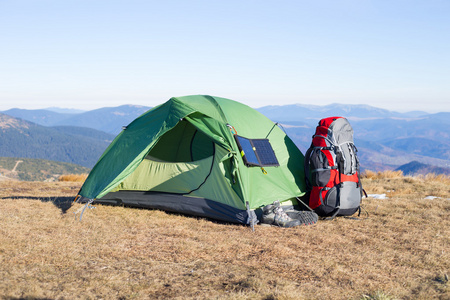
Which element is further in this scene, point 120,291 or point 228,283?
point 228,283

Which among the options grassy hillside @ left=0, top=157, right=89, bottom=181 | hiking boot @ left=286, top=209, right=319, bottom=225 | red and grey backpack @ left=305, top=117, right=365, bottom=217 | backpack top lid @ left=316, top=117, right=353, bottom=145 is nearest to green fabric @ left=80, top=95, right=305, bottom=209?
hiking boot @ left=286, top=209, right=319, bottom=225

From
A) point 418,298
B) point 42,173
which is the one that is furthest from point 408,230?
point 42,173

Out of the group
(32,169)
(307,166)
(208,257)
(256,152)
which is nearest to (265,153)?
(256,152)

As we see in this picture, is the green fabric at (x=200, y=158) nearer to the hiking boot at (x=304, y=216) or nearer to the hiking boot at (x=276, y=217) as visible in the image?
the hiking boot at (x=276, y=217)

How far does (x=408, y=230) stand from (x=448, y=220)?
1655 millimetres

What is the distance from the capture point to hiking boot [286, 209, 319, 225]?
9.02 meters

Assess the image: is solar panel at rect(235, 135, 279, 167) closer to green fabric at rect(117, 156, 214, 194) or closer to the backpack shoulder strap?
the backpack shoulder strap

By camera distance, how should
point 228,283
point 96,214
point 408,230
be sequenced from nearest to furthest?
point 228,283 < point 408,230 < point 96,214

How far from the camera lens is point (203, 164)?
991cm

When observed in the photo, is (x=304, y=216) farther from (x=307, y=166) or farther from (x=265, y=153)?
(x=265, y=153)

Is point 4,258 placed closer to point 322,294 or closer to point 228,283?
point 228,283

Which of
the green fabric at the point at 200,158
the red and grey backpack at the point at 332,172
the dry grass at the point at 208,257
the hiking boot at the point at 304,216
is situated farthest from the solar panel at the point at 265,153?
the dry grass at the point at 208,257

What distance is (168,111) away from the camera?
393 inches

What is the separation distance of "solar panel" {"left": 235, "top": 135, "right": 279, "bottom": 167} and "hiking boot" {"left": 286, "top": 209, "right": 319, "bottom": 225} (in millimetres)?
1323
